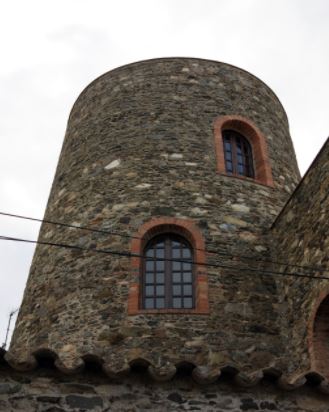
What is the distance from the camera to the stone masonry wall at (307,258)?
9.14m

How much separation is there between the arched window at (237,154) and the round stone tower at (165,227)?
4cm

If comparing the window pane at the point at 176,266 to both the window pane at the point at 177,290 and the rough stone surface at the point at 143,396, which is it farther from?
the rough stone surface at the point at 143,396

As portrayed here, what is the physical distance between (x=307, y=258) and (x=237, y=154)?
421 cm

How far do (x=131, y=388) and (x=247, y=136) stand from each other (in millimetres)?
8448

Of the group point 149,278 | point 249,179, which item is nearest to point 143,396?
point 149,278

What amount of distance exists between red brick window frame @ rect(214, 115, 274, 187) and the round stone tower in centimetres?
3

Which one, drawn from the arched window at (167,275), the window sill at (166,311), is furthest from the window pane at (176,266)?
the window sill at (166,311)

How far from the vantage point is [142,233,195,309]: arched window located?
10.3m

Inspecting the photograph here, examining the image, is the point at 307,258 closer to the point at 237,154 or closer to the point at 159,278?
the point at 159,278

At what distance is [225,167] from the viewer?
12633 mm

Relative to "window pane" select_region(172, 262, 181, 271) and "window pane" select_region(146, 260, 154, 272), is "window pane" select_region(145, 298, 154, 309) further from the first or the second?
"window pane" select_region(172, 262, 181, 271)

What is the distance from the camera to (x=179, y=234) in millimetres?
11234

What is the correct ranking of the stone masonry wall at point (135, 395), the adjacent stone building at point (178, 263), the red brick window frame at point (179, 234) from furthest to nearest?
1. the red brick window frame at point (179, 234)
2. the adjacent stone building at point (178, 263)
3. the stone masonry wall at point (135, 395)

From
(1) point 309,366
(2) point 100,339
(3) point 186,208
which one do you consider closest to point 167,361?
(2) point 100,339
